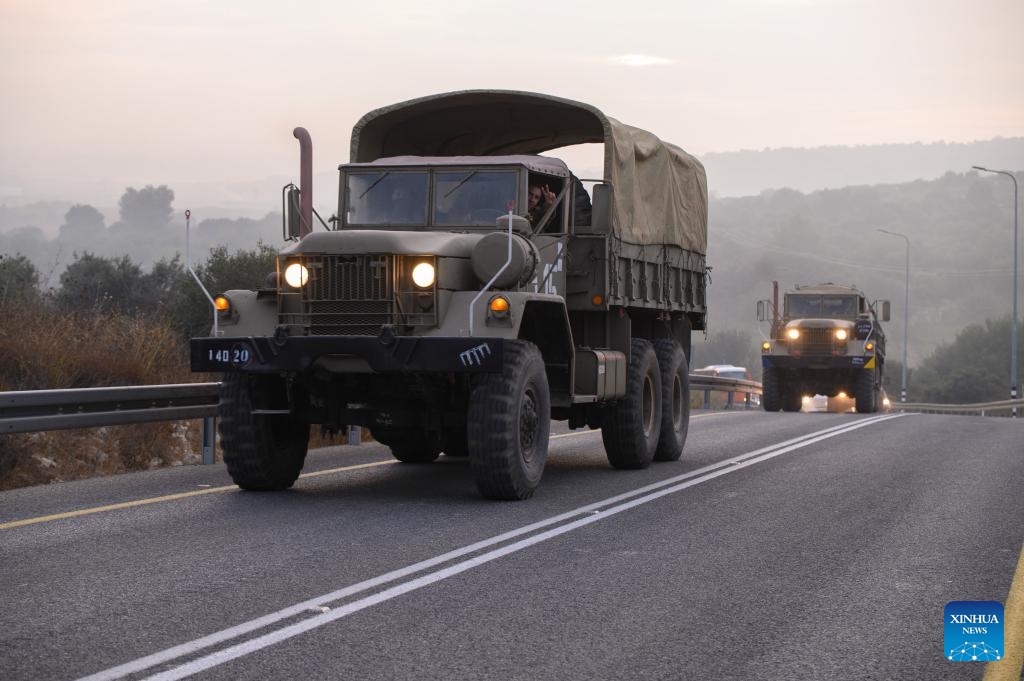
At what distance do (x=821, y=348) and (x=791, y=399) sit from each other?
6.39ft

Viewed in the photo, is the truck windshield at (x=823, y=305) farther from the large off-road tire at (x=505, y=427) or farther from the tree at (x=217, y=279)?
the large off-road tire at (x=505, y=427)

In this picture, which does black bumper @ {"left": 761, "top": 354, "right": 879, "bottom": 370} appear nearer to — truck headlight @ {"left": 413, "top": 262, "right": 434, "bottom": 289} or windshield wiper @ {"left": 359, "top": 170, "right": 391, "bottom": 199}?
windshield wiper @ {"left": 359, "top": 170, "right": 391, "bottom": 199}

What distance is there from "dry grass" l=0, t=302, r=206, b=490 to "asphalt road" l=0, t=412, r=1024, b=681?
118 cm

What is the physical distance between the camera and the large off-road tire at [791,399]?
33.5 meters

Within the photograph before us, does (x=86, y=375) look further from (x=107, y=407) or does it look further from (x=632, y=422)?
(x=632, y=422)

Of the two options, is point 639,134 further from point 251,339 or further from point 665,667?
point 665,667

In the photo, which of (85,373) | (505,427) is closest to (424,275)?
(505,427)

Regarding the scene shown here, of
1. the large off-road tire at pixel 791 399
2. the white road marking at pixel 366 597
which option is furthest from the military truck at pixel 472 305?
the large off-road tire at pixel 791 399

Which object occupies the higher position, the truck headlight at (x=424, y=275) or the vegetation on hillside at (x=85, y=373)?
the truck headlight at (x=424, y=275)

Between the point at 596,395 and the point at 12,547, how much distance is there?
18.7 feet

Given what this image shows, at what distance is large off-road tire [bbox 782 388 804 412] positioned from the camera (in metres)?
33.5

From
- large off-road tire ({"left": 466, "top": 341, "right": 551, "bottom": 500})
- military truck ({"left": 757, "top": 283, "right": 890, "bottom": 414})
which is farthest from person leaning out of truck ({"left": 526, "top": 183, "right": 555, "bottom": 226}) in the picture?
military truck ({"left": 757, "top": 283, "right": 890, "bottom": 414})

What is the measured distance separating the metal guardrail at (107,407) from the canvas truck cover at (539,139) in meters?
2.97

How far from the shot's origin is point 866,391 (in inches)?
1268
